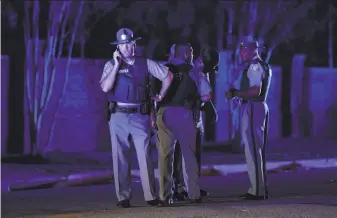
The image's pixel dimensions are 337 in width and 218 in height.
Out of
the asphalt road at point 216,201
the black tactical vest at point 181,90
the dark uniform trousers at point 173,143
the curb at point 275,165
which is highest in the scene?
the black tactical vest at point 181,90

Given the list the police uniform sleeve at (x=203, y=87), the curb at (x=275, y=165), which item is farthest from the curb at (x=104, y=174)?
the police uniform sleeve at (x=203, y=87)

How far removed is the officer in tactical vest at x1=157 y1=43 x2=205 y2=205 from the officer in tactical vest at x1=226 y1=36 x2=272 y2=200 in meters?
0.57

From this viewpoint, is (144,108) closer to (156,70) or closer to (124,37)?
(156,70)

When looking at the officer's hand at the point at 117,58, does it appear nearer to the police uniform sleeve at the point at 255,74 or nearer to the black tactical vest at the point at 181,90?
the black tactical vest at the point at 181,90

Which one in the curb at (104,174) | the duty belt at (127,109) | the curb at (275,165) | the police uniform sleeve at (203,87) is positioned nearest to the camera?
the duty belt at (127,109)

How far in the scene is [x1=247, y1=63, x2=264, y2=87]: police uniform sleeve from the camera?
782 centimetres

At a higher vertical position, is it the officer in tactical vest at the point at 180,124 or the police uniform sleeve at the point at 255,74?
the police uniform sleeve at the point at 255,74

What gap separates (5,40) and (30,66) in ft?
3.26

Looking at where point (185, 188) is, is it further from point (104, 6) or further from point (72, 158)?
point (104, 6)

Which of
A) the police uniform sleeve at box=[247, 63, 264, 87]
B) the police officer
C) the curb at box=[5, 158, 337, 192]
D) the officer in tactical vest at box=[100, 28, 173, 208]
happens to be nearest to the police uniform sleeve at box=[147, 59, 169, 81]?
the officer in tactical vest at box=[100, 28, 173, 208]

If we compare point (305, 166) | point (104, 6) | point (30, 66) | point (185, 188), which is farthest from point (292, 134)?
point (185, 188)

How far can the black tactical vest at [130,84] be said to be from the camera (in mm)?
6930

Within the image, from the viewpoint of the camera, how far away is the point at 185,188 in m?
8.12

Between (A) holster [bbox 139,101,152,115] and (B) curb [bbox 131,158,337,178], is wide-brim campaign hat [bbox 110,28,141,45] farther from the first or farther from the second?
(B) curb [bbox 131,158,337,178]
